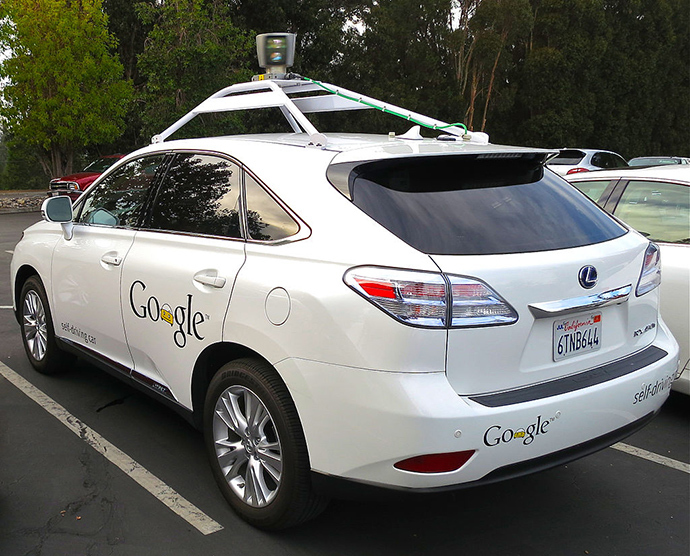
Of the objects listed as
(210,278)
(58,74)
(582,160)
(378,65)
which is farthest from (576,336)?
(378,65)

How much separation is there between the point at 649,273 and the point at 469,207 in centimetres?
100

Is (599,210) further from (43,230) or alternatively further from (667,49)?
(667,49)

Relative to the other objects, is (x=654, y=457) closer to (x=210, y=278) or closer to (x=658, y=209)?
(x=658, y=209)

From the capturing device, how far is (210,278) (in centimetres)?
313

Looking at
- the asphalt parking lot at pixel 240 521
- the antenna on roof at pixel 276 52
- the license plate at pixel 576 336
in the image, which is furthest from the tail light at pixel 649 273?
the antenna on roof at pixel 276 52

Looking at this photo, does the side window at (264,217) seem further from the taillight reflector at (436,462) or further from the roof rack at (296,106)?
the taillight reflector at (436,462)

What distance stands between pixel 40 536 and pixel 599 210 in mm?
2956

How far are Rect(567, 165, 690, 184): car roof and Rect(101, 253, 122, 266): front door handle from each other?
3.55 m

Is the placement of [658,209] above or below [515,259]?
below

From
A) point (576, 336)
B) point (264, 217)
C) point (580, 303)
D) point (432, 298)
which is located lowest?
point (576, 336)

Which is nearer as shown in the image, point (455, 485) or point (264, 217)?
point (455, 485)

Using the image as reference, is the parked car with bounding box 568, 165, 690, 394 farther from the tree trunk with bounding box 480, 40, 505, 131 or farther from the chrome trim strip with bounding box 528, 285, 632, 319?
the tree trunk with bounding box 480, 40, 505, 131

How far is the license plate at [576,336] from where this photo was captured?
8.91ft

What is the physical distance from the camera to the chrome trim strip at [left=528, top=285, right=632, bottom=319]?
2.62 m
